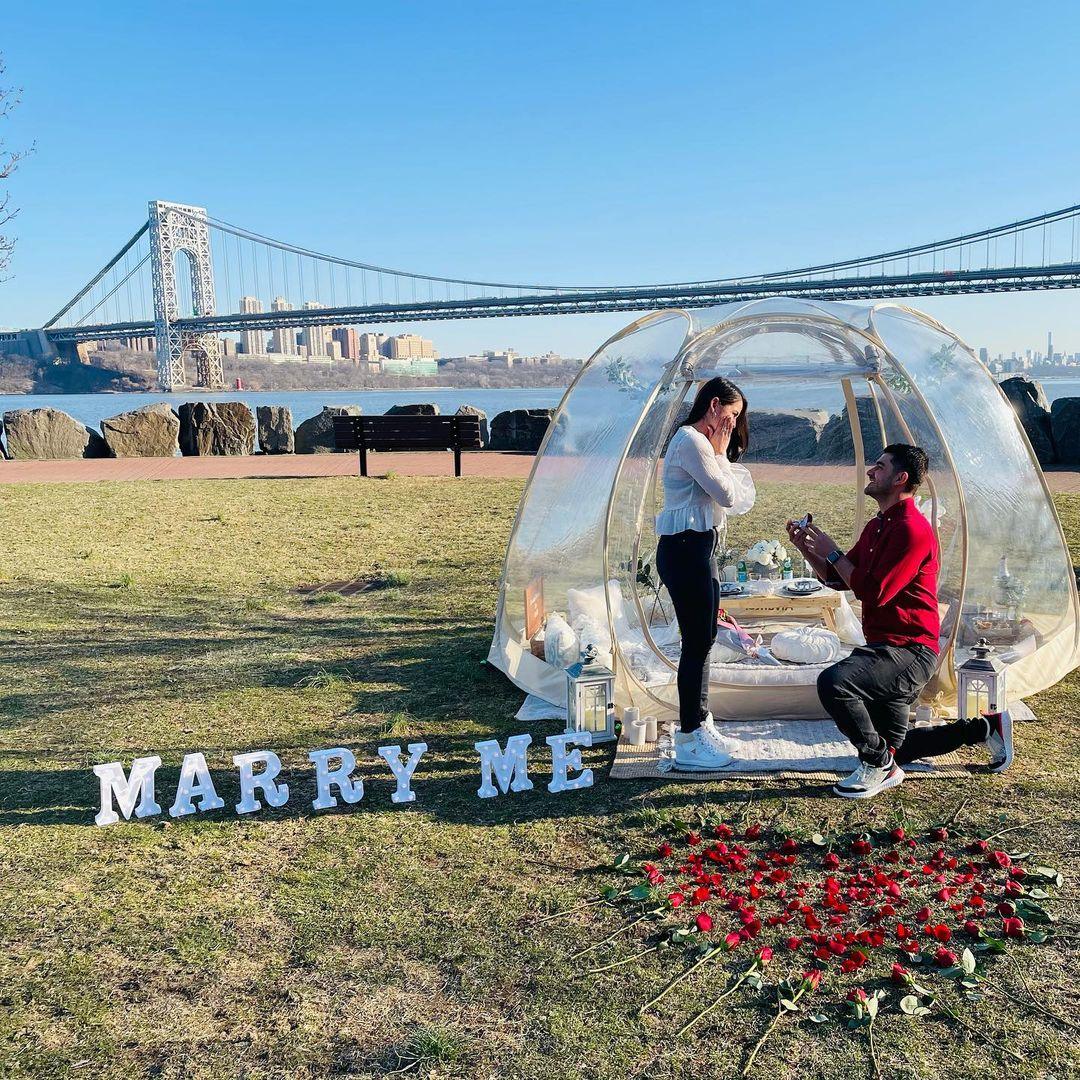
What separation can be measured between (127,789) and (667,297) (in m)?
32.5

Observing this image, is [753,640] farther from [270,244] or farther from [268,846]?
[270,244]

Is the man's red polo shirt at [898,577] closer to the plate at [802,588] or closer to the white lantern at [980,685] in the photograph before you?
the white lantern at [980,685]

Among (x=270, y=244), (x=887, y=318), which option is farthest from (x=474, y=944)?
(x=270, y=244)

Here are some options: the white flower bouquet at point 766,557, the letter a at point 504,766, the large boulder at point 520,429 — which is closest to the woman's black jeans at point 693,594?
the letter a at point 504,766

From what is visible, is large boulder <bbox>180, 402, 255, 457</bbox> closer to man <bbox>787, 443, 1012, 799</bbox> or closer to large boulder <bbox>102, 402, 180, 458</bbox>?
large boulder <bbox>102, 402, 180, 458</bbox>

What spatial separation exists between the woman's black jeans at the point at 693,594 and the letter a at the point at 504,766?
0.66m

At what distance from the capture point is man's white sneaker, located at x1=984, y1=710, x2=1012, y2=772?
3.81 meters

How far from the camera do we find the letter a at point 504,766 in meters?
3.80

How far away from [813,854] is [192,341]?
53.7 m

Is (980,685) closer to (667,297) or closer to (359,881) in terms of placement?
(359,881)

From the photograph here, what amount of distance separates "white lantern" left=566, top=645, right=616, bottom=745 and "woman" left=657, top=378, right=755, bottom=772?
1.43 ft

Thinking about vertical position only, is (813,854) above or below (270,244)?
below

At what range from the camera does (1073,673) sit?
506 cm

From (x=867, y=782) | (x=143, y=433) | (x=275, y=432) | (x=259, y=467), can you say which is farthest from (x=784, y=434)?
(x=143, y=433)
